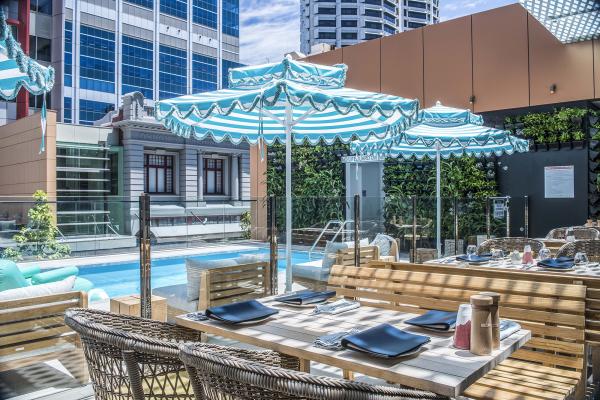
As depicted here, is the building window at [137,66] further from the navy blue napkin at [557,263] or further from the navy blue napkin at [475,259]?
the navy blue napkin at [557,263]

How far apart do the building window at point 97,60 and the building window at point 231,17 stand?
1116 cm

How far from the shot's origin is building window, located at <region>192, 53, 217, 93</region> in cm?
4134

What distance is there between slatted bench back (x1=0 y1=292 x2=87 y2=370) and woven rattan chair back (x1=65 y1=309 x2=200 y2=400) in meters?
1.27

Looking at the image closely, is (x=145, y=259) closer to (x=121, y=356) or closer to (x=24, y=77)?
(x=24, y=77)

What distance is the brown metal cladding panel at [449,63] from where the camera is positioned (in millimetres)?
10930

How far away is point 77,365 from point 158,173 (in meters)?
21.6

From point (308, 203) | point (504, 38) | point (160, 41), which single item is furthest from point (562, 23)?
point (160, 41)

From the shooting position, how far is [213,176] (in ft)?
88.0

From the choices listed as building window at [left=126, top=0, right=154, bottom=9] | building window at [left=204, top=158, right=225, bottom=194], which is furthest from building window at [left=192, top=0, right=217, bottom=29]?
building window at [left=204, top=158, right=225, bottom=194]

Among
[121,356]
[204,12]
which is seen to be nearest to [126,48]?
[204,12]

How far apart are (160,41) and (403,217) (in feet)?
111

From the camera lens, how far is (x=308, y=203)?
11.4 m

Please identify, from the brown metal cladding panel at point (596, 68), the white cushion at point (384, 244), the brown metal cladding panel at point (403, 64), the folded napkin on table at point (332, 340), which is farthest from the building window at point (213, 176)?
the folded napkin on table at point (332, 340)

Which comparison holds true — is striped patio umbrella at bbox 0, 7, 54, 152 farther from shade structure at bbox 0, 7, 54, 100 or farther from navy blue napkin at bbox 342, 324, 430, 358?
navy blue napkin at bbox 342, 324, 430, 358
